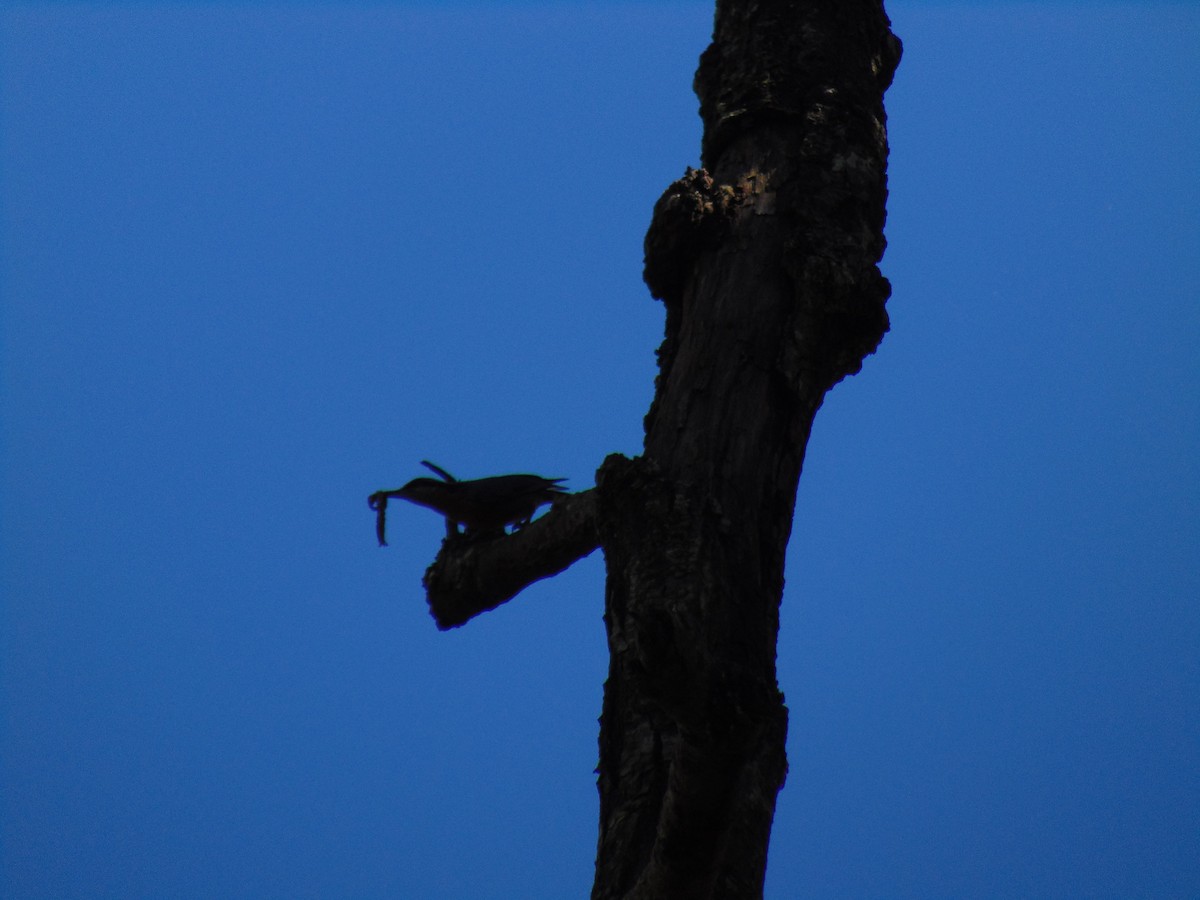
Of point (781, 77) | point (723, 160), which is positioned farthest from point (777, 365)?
point (781, 77)

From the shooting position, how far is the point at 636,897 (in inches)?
54.5

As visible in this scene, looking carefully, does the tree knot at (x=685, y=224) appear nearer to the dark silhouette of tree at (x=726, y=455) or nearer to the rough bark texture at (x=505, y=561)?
the dark silhouette of tree at (x=726, y=455)

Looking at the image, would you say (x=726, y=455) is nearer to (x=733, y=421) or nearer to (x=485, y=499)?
(x=733, y=421)

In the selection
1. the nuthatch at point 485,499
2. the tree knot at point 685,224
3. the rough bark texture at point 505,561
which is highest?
the tree knot at point 685,224

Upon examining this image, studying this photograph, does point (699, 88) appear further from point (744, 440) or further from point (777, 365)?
point (744, 440)

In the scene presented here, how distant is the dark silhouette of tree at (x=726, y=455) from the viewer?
133 centimetres

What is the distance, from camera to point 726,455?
172cm

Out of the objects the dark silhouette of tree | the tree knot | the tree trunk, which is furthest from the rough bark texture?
the tree knot

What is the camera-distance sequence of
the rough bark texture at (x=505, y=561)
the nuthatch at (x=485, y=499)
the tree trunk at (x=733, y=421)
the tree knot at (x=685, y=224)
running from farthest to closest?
the nuthatch at (x=485, y=499) < the tree knot at (x=685, y=224) < the rough bark texture at (x=505, y=561) < the tree trunk at (x=733, y=421)

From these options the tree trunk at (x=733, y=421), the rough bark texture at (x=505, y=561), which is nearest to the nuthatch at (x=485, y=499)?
the rough bark texture at (x=505, y=561)

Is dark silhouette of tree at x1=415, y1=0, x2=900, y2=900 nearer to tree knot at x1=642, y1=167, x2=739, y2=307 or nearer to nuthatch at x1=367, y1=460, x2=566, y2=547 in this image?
tree knot at x1=642, y1=167, x2=739, y2=307

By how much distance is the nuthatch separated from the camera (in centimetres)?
229

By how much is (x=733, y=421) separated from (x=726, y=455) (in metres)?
0.07

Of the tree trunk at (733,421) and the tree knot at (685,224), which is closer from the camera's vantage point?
the tree trunk at (733,421)
